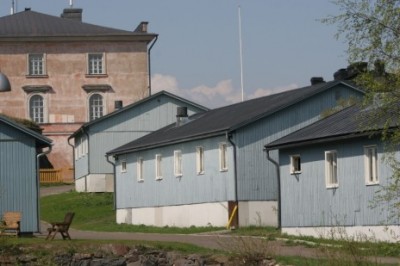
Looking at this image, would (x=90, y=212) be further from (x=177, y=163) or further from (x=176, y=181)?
(x=177, y=163)

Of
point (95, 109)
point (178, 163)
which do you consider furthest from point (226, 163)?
point (95, 109)

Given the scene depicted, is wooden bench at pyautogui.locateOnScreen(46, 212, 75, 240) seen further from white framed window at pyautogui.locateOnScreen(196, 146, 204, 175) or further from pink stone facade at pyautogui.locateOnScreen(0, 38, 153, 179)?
pink stone facade at pyautogui.locateOnScreen(0, 38, 153, 179)

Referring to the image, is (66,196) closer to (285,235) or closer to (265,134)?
(265,134)

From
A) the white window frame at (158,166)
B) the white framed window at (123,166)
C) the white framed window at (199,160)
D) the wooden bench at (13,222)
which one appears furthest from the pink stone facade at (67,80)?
the wooden bench at (13,222)

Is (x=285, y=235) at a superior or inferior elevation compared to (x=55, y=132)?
inferior

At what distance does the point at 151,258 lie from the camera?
35031mm

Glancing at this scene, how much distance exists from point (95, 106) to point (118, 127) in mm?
18869

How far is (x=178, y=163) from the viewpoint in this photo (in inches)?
1992

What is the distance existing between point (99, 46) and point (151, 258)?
173 feet

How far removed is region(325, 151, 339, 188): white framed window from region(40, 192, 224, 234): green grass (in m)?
8.62

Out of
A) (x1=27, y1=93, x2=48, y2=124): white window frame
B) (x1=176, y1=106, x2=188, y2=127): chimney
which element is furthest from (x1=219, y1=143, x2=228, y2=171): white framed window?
(x1=27, y1=93, x2=48, y2=124): white window frame

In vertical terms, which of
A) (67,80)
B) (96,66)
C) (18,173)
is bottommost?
(18,173)

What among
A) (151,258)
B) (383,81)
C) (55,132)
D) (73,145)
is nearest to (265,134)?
(151,258)

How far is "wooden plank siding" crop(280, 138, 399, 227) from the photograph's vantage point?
35.7m
